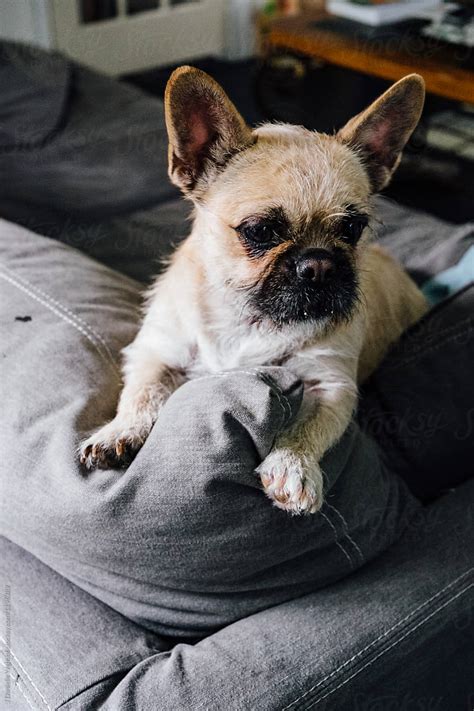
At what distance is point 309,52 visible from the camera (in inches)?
153

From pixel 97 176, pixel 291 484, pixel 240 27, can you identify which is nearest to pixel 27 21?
pixel 240 27

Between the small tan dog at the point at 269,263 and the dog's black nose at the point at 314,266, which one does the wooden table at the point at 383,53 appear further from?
the dog's black nose at the point at 314,266

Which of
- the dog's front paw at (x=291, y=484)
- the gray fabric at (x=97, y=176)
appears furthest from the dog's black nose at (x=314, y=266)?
the gray fabric at (x=97, y=176)

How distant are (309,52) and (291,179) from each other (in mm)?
2835

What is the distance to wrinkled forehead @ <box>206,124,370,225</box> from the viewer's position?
134 cm

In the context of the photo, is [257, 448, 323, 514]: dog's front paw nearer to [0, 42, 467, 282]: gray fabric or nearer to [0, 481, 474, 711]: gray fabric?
[0, 481, 474, 711]: gray fabric

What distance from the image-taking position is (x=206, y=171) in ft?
4.73

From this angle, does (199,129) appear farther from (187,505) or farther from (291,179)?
(187,505)

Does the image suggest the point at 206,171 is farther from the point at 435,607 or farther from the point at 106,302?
the point at 435,607

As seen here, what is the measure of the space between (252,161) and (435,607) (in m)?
0.83

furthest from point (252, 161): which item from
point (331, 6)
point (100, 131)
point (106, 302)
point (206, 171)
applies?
point (331, 6)

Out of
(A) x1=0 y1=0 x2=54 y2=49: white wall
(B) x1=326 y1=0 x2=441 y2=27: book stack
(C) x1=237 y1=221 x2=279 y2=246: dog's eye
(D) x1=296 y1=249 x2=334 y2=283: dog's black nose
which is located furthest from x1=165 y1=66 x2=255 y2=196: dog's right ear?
(A) x1=0 y1=0 x2=54 y2=49: white wall

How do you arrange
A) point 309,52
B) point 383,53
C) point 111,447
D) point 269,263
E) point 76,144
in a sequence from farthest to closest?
point 309,52
point 383,53
point 76,144
point 269,263
point 111,447

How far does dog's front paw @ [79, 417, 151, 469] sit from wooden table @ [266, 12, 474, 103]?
2.52 meters
